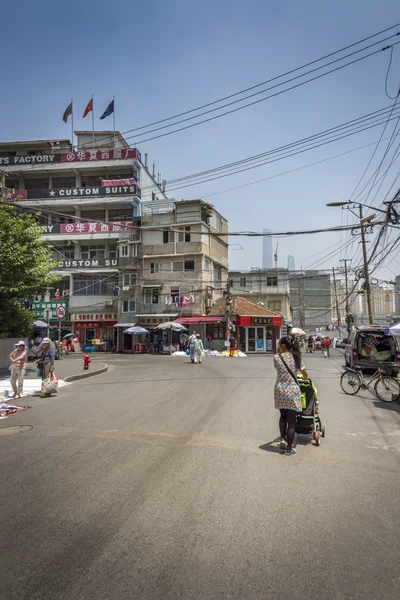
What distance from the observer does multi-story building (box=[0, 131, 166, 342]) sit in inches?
1692

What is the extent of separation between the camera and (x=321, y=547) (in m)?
3.47

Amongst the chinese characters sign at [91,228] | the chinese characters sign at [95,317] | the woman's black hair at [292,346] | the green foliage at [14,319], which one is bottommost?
Answer: the woman's black hair at [292,346]

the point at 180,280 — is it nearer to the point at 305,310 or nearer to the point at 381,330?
the point at 381,330

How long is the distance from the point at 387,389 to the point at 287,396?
20.2 feet

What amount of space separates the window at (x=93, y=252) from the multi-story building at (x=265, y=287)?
18.3 metres

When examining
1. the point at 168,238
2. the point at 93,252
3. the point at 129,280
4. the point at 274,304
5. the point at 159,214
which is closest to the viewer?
the point at 168,238

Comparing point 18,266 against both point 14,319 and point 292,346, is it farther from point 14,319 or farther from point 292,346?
point 292,346

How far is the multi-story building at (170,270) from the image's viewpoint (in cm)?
4044

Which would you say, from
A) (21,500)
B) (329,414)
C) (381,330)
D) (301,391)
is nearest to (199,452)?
(301,391)

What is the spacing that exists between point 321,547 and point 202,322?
34443 millimetres

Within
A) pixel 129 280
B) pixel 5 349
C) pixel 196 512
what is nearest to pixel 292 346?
pixel 196 512

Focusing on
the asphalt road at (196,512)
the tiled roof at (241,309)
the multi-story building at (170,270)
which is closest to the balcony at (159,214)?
the multi-story building at (170,270)

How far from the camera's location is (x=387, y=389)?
434 inches

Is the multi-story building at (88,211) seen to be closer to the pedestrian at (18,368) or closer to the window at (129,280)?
the window at (129,280)
